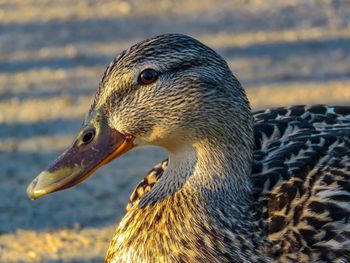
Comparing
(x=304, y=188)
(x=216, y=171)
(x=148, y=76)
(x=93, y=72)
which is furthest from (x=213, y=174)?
(x=93, y=72)

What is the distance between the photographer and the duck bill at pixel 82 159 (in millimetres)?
3258

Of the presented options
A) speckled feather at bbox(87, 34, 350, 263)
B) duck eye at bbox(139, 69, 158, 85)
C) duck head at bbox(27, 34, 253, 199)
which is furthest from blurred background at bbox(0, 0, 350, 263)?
duck eye at bbox(139, 69, 158, 85)

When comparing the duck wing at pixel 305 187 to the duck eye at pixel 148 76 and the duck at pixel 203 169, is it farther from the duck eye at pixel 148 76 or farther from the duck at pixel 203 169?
the duck eye at pixel 148 76

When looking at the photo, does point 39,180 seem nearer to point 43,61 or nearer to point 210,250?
point 210,250

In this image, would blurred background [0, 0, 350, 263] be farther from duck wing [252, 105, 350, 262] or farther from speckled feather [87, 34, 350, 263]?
duck wing [252, 105, 350, 262]

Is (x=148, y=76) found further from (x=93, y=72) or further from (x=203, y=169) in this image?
(x=93, y=72)

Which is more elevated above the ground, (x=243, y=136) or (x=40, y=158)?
(x=40, y=158)

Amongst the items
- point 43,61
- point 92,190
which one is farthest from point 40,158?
point 43,61

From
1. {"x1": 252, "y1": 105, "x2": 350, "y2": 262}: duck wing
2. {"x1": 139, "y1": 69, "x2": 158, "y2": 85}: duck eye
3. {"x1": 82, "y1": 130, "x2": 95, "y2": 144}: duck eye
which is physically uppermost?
{"x1": 139, "y1": 69, "x2": 158, "y2": 85}: duck eye

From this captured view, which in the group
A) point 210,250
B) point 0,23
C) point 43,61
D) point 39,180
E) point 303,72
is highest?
point 0,23

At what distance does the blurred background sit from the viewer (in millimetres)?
4930

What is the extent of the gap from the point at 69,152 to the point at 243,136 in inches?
25.0

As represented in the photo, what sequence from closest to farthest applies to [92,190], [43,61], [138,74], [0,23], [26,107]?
[138,74], [92,190], [26,107], [43,61], [0,23]

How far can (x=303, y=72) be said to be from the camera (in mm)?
6289
